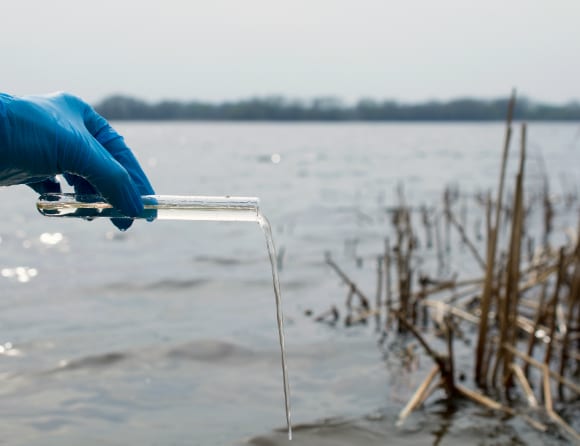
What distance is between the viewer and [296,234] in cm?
1308

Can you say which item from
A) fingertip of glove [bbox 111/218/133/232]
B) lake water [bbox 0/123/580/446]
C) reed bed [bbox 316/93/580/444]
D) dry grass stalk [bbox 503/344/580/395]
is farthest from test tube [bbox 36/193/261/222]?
dry grass stalk [bbox 503/344/580/395]

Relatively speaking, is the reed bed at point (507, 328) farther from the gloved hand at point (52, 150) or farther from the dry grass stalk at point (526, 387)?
the gloved hand at point (52, 150)

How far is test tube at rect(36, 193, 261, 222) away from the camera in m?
2.41

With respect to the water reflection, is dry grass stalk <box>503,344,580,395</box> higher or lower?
higher

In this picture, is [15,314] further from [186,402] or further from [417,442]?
[417,442]

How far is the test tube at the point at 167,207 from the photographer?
7.92ft

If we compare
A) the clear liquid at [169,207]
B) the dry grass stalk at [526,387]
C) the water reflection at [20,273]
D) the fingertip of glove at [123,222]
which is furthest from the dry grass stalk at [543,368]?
the water reflection at [20,273]

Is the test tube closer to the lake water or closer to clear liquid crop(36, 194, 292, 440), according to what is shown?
clear liquid crop(36, 194, 292, 440)

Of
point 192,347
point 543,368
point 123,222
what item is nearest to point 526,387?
point 543,368

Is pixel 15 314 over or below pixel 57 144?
below

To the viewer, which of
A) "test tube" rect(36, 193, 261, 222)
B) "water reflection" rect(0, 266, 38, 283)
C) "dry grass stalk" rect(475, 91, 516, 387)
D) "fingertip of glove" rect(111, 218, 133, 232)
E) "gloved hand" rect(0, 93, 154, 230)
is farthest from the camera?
"water reflection" rect(0, 266, 38, 283)

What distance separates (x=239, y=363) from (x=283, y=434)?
1465 millimetres

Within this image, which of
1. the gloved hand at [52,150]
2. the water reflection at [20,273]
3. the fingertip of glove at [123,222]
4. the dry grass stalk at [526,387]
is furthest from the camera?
the water reflection at [20,273]

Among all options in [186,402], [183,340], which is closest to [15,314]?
[183,340]
